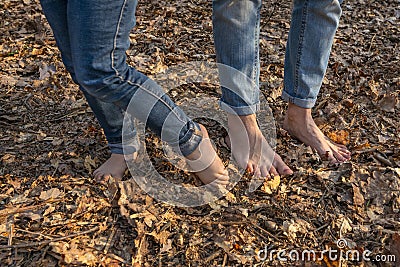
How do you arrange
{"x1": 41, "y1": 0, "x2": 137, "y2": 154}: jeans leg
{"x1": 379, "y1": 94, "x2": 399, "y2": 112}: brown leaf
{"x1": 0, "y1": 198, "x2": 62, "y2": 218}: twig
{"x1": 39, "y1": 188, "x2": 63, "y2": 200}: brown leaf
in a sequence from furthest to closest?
{"x1": 379, "y1": 94, "x2": 399, "y2": 112}: brown leaf
{"x1": 39, "y1": 188, "x2": 63, "y2": 200}: brown leaf
{"x1": 0, "y1": 198, "x2": 62, "y2": 218}: twig
{"x1": 41, "y1": 0, "x2": 137, "y2": 154}: jeans leg

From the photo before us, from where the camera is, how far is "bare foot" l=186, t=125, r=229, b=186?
7.48 ft

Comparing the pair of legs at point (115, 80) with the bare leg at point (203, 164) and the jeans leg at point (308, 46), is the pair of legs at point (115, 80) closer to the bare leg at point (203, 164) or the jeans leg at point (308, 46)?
the bare leg at point (203, 164)

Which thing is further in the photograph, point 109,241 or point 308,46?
point 308,46

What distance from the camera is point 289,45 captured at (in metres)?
2.60

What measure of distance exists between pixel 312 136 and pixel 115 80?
1.27 m

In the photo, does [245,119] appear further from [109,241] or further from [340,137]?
[109,241]

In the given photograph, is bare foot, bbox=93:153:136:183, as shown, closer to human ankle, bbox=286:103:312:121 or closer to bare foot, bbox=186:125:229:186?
bare foot, bbox=186:125:229:186

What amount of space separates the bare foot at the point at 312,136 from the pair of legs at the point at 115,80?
23.2 inches

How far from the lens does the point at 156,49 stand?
3.76 metres

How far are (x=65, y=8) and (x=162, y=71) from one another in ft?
5.34

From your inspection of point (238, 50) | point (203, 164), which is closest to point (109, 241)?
point (203, 164)

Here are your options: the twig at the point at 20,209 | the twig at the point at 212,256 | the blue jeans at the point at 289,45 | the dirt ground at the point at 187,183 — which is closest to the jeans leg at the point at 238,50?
the blue jeans at the point at 289,45

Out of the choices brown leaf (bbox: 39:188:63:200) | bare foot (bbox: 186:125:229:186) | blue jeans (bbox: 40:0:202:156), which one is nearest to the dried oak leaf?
bare foot (bbox: 186:125:229:186)

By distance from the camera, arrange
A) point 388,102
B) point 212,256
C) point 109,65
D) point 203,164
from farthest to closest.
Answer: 1. point 388,102
2. point 203,164
3. point 212,256
4. point 109,65
